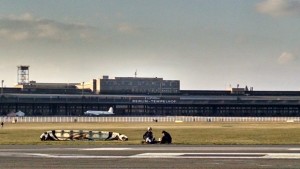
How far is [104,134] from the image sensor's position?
6131 centimetres

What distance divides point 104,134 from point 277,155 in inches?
1076

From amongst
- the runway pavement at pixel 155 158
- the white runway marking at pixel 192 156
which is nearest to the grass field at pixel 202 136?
the runway pavement at pixel 155 158

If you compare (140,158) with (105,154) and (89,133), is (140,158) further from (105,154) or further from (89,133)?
(89,133)

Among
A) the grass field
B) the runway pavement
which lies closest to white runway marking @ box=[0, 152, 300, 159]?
the runway pavement

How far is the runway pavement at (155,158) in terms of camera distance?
103ft

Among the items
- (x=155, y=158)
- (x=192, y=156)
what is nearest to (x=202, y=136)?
(x=192, y=156)

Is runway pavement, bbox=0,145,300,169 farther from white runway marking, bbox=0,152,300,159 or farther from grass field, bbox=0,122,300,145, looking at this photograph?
grass field, bbox=0,122,300,145

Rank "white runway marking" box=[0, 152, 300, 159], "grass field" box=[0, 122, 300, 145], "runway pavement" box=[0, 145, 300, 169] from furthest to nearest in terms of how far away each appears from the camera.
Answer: "grass field" box=[0, 122, 300, 145]
"white runway marking" box=[0, 152, 300, 159]
"runway pavement" box=[0, 145, 300, 169]

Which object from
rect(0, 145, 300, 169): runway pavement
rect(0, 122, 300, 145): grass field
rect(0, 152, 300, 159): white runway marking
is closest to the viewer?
rect(0, 145, 300, 169): runway pavement

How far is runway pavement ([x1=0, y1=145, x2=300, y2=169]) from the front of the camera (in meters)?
31.3

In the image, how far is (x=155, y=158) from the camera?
35.2 metres

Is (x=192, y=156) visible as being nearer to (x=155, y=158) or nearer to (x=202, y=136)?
(x=155, y=158)

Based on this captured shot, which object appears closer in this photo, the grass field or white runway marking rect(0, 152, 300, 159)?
white runway marking rect(0, 152, 300, 159)

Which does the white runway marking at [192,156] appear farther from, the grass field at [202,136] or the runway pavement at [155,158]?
the grass field at [202,136]
